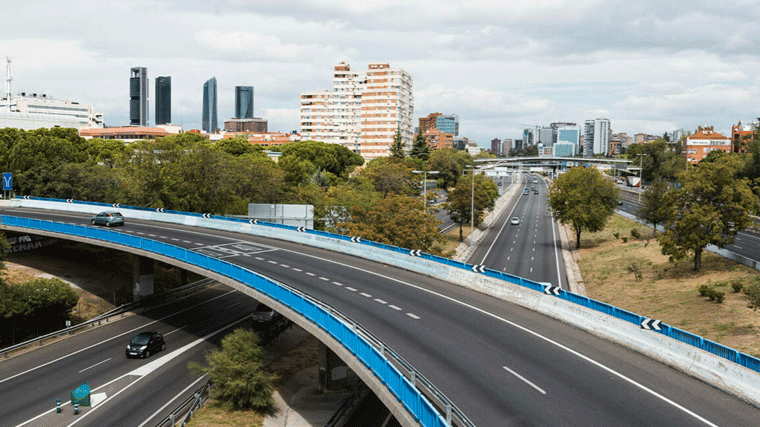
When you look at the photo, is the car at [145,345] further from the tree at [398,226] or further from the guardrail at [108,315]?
the tree at [398,226]

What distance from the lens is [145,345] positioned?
1419 inches

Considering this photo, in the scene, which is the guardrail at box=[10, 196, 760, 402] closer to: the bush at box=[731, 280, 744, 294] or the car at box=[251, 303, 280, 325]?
the car at box=[251, 303, 280, 325]

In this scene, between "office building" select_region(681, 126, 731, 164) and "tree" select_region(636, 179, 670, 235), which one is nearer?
"tree" select_region(636, 179, 670, 235)

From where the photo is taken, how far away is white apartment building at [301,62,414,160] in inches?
6934

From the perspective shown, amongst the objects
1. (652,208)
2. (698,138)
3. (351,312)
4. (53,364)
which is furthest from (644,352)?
(698,138)

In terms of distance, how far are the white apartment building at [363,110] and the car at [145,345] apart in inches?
5514

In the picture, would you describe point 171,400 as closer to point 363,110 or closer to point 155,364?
point 155,364

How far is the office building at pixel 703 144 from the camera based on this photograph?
152 m

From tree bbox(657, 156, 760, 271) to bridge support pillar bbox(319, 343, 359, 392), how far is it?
28.0 metres

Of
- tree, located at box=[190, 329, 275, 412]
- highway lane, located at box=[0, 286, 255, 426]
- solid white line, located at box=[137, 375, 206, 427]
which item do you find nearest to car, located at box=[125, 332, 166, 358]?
highway lane, located at box=[0, 286, 255, 426]

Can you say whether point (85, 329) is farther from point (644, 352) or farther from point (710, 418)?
point (710, 418)

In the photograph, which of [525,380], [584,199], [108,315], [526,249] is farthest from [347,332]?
[584,199]

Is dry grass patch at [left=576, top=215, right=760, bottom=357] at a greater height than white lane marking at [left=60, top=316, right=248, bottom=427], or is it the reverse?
dry grass patch at [left=576, top=215, right=760, bottom=357]

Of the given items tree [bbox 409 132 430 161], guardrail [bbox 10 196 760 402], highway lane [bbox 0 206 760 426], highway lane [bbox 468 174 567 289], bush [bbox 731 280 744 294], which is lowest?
highway lane [bbox 468 174 567 289]
